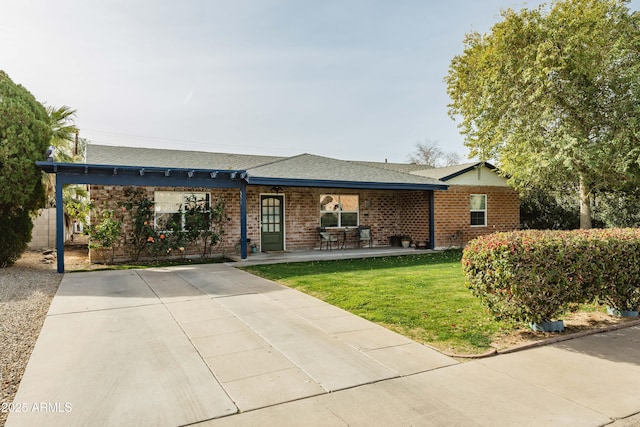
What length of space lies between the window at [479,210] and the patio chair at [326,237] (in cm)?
616

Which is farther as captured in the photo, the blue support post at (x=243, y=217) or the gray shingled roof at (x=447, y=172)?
the gray shingled roof at (x=447, y=172)

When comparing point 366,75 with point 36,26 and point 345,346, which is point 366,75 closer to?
point 36,26

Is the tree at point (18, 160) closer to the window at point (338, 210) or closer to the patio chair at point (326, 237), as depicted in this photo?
the patio chair at point (326, 237)

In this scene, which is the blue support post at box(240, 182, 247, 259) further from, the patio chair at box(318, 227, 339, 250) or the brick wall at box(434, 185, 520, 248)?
the brick wall at box(434, 185, 520, 248)

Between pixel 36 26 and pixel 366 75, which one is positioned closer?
pixel 36 26

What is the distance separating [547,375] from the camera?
390cm

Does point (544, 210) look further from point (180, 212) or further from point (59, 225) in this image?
point (59, 225)

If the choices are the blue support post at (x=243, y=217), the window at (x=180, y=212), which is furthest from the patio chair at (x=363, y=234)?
the window at (x=180, y=212)

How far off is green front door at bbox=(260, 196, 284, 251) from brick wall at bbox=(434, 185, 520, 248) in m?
6.19

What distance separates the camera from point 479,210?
56.4 ft

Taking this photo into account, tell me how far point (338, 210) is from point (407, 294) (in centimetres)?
868

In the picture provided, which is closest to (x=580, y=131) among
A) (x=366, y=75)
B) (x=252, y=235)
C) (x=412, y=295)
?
(x=366, y=75)

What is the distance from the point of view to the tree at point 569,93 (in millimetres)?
13633

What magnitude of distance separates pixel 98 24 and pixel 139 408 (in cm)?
918
